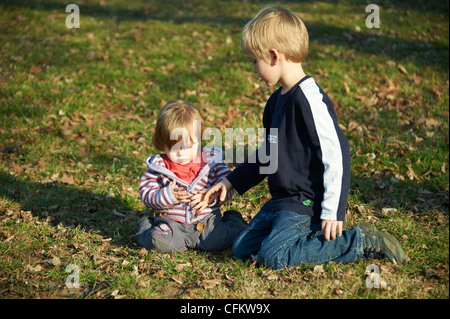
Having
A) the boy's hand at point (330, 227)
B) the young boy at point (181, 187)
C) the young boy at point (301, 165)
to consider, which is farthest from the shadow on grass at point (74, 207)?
the boy's hand at point (330, 227)

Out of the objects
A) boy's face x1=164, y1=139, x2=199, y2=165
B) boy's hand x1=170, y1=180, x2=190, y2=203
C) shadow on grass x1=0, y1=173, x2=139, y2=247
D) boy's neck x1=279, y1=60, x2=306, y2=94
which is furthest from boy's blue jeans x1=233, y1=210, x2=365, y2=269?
shadow on grass x1=0, y1=173, x2=139, y2=247

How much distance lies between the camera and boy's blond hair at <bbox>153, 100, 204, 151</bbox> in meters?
4.05

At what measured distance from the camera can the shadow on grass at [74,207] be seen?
15.7 ft

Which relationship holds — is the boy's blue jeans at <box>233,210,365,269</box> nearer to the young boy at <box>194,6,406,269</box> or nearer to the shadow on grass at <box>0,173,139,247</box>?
the young boy at <box>194,6,406,269</box>

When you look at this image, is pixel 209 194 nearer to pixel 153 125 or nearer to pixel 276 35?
pixel 276 35

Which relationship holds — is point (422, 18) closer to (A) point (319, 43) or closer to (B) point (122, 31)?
(A) point (319, 43)

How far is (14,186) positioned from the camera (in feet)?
18.5

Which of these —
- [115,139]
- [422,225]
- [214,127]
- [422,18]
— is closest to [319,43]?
[422,18]

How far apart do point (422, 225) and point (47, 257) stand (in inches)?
145

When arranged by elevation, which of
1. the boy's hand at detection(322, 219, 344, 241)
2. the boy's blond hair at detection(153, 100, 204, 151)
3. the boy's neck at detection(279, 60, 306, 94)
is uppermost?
the boy's neck at detection(279, 60, 306, 94)

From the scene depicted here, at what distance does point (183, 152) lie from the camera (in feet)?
13.6

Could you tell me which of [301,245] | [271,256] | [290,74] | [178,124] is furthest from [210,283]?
[290,74]

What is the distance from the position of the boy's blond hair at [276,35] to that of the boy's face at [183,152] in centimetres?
102

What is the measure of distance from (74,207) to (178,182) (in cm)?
173
